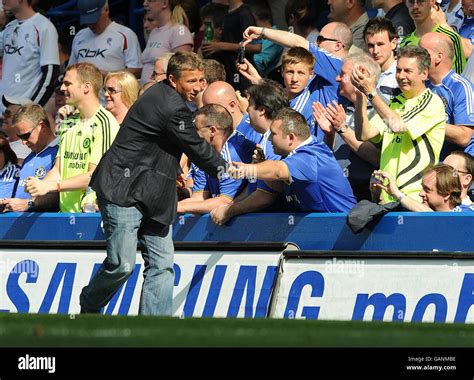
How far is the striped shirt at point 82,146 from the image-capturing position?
1024cm

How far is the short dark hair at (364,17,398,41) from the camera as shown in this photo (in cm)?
992

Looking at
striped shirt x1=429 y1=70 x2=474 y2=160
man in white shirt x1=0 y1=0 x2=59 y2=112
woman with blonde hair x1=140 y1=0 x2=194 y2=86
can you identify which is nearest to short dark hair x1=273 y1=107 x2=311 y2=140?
striped shirt x1=429 y1=70 x2=474 y2=160

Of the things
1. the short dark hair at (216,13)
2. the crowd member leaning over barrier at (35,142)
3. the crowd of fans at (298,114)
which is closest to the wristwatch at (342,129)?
the crowd of fans at (298,114)

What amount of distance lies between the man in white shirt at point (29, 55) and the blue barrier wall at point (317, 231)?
274 centimetres

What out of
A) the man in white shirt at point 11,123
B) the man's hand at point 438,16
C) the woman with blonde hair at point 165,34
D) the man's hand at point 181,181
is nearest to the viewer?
the man's hand at point 181,181

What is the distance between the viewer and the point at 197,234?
966cm

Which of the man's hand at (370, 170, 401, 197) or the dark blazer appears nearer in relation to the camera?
the dark blazer

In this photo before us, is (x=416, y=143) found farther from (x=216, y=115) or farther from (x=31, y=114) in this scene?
(x=31, y=114)

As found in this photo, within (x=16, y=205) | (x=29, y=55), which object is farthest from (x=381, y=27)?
(x=29, y=55)

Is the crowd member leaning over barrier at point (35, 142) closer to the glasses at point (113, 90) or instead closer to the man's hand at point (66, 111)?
the man's hand at point (66, 111)

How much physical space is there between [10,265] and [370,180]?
292cm

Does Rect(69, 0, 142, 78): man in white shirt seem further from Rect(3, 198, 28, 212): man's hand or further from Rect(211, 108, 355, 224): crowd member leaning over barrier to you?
Rect(211, 108, 355, 224): crowd member leaning over barrier

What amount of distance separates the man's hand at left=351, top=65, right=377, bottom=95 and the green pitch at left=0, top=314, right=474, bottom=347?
3504 millimetres

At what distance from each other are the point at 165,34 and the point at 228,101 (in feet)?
7.70
